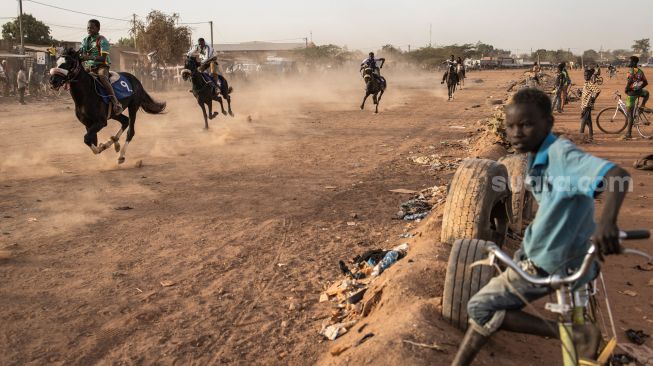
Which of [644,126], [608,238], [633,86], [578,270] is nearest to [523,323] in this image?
[578,270]

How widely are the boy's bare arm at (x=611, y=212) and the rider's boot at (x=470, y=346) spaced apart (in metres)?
0.82

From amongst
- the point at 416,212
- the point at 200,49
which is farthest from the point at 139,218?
the point at 200,49

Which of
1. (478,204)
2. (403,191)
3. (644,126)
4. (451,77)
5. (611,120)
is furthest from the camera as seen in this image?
(451,77)

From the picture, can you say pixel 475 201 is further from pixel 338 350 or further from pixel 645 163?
pixel 645 163

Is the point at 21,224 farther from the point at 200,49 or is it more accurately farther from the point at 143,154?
the point at 200,49

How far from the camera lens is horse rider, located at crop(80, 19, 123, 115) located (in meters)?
11.2

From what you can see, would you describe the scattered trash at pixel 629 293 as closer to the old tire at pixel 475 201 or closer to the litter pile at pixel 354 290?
the old tire at pixel 475 201

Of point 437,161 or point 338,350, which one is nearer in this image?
point 338,350

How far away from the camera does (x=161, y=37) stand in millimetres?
42750

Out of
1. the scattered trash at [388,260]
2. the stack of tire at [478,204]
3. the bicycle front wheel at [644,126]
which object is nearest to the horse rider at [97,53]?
the scattered trash at [388,260]

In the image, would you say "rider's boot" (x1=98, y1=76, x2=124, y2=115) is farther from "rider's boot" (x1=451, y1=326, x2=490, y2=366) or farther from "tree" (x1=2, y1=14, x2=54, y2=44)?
"tree" (x1=2, y1=14, x2=54, y2=44)

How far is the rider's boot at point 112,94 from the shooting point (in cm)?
1122

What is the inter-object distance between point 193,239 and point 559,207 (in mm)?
5128

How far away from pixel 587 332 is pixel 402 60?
92.4m
